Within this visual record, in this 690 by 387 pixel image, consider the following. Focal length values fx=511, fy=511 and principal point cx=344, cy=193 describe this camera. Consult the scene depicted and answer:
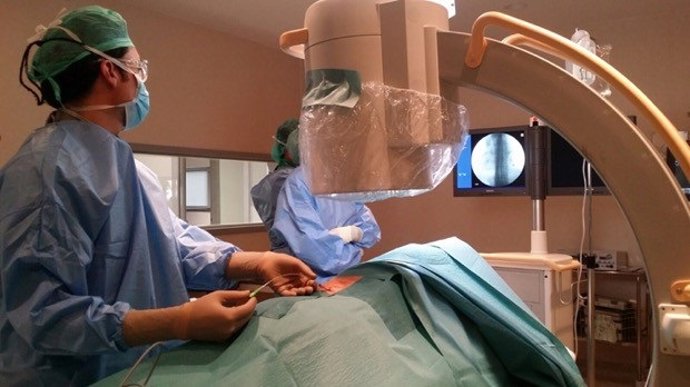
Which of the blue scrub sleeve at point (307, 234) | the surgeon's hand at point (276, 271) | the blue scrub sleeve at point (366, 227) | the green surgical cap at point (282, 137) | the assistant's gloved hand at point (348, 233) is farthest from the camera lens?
the green surgical cap at point (282, 137)

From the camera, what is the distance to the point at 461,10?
3.17 metres

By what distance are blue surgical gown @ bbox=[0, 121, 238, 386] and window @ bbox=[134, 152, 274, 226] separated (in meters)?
2.46

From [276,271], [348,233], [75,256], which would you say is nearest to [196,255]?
[276,271]

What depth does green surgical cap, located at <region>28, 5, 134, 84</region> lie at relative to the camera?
1.07 metres

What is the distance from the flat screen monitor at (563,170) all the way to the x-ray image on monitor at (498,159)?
0.17 metres

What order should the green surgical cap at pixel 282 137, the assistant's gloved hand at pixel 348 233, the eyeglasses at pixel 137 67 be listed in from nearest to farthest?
the eyeglasses at pixel 137 67
the assistant's gloved hand at pixel 348 233
the green surgical cap at pixel 282 137

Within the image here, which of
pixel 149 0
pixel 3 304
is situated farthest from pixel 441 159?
pixel 149 0

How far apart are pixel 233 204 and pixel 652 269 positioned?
3582mm

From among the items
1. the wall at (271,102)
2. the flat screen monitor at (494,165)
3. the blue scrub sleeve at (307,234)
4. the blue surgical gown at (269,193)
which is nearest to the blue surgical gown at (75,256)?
the blue scrub sleeve at (307,234)

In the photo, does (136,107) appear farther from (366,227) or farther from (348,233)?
(366,227)

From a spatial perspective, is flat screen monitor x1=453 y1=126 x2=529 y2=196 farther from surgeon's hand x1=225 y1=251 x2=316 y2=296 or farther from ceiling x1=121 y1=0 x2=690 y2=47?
surgeon's hand x1=225 y1=251 x2=316 y2=296

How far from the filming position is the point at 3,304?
87 centimetres

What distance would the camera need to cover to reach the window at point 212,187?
3.50m

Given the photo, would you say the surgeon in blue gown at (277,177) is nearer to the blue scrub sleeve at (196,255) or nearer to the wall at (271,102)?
the wall at (271,102)
